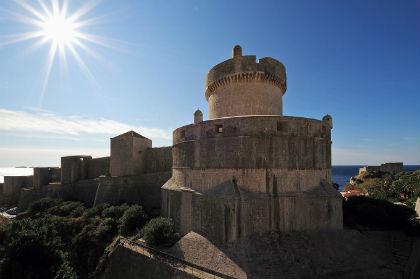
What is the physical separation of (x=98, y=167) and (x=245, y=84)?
18692mm

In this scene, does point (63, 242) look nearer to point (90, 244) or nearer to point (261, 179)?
point (90, 244)

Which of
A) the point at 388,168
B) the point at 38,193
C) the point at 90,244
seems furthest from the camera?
the point at 388,168

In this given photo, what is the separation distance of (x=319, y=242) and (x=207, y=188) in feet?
19.1

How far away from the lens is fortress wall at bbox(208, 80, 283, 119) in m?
15.3

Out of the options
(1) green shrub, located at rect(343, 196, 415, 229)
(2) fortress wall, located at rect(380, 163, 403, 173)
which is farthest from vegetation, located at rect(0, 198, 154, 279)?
(2) fortress wall, located at rect(380, 163, 403, 173)

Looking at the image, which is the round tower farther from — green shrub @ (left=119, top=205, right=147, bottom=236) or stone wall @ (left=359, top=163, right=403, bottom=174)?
stone wall @ (left=359, top=163, right=403, bottom=174)

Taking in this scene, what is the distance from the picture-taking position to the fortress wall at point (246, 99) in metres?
15.3

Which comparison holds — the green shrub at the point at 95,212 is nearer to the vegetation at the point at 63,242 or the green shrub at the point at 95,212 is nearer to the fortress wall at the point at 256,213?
the vegetation at the point at 63,242

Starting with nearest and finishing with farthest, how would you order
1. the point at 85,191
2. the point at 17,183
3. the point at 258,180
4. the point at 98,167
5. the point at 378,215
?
the point at 258,180, the point at 378,215, the point at 85,191, the point at 98,167, the point at 17,183

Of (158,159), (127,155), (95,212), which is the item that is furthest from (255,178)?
(127,155)

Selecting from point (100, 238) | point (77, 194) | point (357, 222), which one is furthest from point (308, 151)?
point (77, 194)

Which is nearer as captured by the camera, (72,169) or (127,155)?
(127,155)

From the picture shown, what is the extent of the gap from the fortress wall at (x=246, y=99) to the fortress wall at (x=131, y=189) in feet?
24.1

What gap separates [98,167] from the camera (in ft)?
86.1
